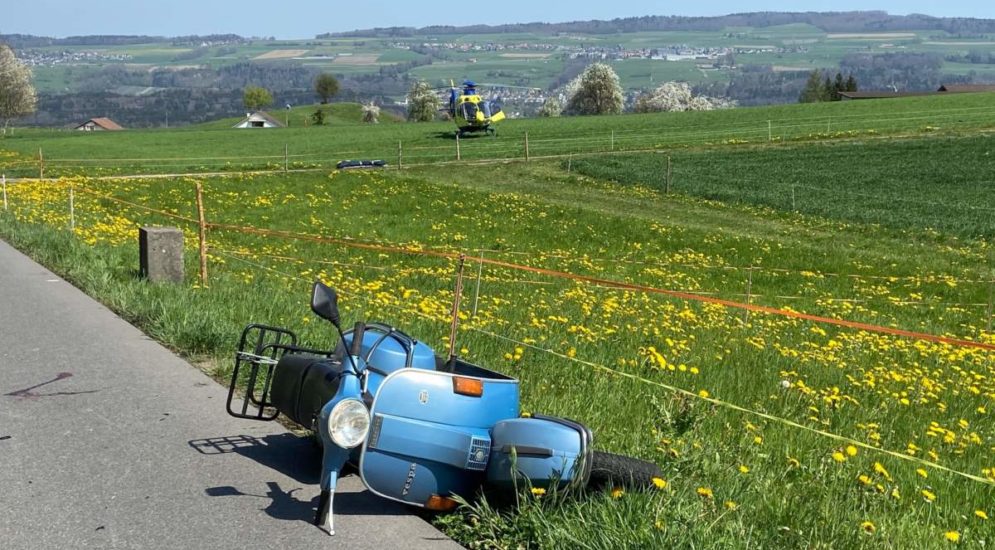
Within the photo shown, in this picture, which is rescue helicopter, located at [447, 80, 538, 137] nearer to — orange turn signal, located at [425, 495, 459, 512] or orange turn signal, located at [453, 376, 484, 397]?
orange turn signal, located at [453, 376, 484, 397]

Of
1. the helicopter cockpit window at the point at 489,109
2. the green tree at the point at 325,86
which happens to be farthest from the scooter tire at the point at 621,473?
the green tree at the point at 325,86

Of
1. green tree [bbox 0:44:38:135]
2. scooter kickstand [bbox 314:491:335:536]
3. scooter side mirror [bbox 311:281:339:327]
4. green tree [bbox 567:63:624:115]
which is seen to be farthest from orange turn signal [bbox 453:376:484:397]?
green tree [bbox 567:63:624:115]

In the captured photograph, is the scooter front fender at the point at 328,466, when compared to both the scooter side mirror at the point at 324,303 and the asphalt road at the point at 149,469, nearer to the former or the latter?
the asphalt road at the point at 149,469

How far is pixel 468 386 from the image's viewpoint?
16.4 feet

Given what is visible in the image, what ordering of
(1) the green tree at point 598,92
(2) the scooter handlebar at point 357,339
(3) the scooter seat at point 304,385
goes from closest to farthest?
(2) the scooter handlebar at point 357,339 < (3) the scooter seat at point 304,385 < (1) the green tree at point 598,92

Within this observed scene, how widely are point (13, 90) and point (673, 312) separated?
99409 millimetres

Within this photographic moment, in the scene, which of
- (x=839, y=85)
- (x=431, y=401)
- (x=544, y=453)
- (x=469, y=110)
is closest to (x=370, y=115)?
(x=839, y=85)

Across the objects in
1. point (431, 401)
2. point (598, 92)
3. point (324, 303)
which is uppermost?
point (324, 303)

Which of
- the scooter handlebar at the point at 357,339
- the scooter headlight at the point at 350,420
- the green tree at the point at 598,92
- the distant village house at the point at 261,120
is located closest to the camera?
the scooter headlight at the point at 350,420

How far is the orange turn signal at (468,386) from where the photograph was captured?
4.98 metres

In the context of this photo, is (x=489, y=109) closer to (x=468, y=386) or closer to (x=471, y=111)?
(x=471, y=111)

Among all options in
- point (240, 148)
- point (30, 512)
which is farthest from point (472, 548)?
point (240, 148)

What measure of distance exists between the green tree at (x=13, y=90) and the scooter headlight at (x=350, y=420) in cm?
10351

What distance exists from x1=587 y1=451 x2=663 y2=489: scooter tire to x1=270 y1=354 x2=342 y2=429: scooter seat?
1363mm
